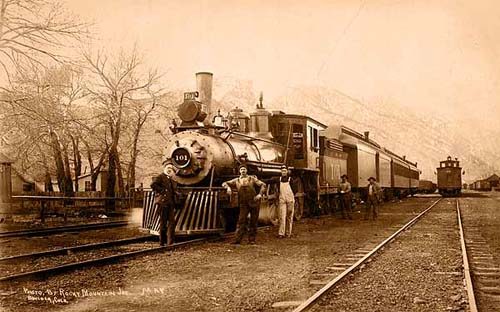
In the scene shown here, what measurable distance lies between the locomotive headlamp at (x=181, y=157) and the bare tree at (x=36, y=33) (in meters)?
3.43

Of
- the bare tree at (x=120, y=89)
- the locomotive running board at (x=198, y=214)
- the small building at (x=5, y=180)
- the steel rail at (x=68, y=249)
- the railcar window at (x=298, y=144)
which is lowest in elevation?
the steel rail at (x=68, y=249)

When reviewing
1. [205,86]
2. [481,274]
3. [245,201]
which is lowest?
[481,274]

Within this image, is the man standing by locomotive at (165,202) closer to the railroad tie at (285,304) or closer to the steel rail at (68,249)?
the steel rail at (68,249)

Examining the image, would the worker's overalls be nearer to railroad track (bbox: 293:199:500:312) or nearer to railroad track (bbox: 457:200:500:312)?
railroad track (bbox: 293:199:500:312)

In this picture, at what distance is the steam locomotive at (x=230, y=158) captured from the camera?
10.4 metres

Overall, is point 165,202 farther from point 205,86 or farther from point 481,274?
point 481,274

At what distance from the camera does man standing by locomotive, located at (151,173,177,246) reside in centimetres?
970

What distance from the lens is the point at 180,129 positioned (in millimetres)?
11422

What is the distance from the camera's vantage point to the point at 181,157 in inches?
430

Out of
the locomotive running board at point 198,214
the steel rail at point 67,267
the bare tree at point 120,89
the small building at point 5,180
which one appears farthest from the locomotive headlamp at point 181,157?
the bare tree at point 120,89

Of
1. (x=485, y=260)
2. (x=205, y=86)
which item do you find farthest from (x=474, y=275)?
(x=205, y=86)

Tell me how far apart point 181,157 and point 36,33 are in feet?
14.5

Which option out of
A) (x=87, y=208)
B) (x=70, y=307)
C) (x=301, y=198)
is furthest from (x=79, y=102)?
(x=70, y=307)

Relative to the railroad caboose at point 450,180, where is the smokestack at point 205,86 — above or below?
above
